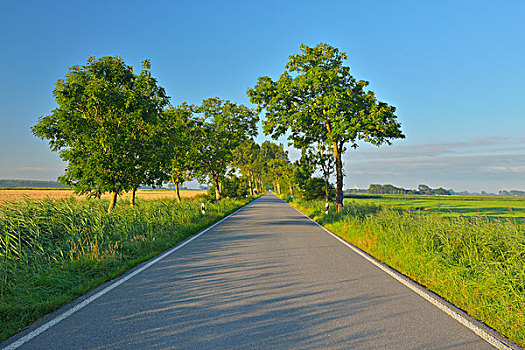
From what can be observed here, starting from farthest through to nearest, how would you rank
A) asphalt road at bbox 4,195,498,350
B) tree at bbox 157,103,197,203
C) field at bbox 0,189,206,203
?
tree at bbox 157,103,197,203 → field at bbox 0,189,206,203 → asphalt road at bbox 4,195,498,350

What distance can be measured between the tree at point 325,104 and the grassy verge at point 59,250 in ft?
34.6

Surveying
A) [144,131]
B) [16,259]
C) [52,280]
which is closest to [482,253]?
[52,280]

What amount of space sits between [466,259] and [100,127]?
14773mm

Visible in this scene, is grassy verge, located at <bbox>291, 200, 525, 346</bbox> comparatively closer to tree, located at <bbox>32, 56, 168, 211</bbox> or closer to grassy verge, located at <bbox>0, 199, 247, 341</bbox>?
grassy verge, located at <bbox>0, 199, 247, 341</bbox>

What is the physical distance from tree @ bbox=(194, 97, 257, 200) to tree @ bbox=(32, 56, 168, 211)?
569 inches

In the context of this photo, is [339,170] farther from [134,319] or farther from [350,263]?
[134,319]

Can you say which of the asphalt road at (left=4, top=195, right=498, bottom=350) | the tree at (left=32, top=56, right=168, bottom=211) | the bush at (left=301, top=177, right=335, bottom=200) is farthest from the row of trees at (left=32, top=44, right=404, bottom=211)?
the asphalt road at (left=4, top=195, right=498, bottom=350)

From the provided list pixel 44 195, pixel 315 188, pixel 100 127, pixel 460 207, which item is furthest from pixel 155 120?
pixel 460 207

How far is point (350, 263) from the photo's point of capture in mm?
7938

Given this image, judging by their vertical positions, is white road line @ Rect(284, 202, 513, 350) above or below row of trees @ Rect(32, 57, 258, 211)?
below

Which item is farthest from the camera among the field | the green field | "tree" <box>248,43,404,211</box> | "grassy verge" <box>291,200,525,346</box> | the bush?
the bush

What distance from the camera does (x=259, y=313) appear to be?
14.7 feet

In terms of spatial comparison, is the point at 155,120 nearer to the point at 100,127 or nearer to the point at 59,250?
the point at 100,127

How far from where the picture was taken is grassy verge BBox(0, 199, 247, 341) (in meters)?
5.10
